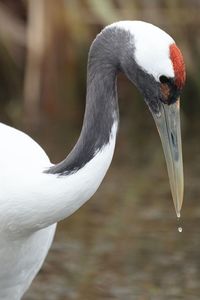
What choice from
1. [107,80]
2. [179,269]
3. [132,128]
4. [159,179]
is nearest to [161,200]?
[159,179]

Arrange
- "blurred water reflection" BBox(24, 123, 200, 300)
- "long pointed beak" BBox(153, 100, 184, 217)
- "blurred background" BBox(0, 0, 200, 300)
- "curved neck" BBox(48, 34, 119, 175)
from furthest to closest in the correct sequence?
"blurred background" BBox(0, 0, 200, 300), "blurred water reflection" BBox(24, 123, 200, 300), "long pointed beak" BBox(153, 100, 184, 217), "curved neck" BBox(48, 34, 119, 175)

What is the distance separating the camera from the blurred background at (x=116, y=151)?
8844 millimetres

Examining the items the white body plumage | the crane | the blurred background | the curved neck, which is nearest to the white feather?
the crane

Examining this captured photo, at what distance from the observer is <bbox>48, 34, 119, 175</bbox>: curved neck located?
6.34 metres

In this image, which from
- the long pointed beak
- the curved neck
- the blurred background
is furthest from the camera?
the blurred background

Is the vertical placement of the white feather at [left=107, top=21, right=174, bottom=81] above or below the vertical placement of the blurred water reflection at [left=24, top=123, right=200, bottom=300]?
above

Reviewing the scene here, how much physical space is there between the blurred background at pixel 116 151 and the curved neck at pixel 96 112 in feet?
7.22

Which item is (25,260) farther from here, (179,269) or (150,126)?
(150,126)

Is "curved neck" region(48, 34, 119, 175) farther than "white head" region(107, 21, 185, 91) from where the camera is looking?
Yes

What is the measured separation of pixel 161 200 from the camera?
11.1m

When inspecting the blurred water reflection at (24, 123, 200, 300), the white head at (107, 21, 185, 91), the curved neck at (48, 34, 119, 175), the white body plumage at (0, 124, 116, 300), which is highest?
the white head at (107, 21, 185, 91)

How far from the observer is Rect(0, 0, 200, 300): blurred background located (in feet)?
29.0

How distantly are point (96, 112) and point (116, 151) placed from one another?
6975 millimetres

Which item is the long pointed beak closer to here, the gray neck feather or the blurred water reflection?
the gray neck feather
